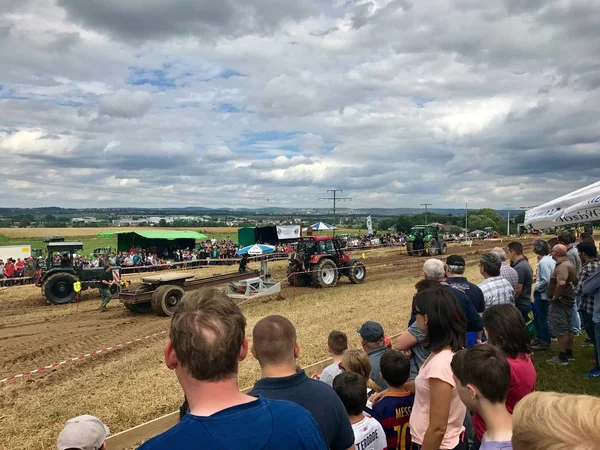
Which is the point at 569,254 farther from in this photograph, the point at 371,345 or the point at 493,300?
the point at 371,345

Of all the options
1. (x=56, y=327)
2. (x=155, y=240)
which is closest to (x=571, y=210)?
(x=56, y=327)

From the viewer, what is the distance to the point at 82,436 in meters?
2.21

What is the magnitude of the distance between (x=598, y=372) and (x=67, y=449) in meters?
5.76

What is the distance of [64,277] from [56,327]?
3974 millimetres

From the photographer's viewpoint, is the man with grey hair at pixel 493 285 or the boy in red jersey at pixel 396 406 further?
the man with grey hair at pixel 493 285

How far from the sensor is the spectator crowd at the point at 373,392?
129cm

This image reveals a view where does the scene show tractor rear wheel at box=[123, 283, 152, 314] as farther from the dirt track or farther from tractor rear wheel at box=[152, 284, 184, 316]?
tractor rear wheel at box=[152, 284, 184, 316]

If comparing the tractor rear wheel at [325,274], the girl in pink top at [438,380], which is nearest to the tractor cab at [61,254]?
the tractor rear wheel at [325,274]

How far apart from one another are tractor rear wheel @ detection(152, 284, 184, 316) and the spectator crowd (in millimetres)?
9006

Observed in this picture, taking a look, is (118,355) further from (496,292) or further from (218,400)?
(218,400)

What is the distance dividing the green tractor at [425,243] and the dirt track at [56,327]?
34.2 feet

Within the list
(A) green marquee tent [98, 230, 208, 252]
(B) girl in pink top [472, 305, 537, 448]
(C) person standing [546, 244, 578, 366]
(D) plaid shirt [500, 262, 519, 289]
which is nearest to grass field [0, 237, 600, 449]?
(C) person standing [546, 244, 578, 366]

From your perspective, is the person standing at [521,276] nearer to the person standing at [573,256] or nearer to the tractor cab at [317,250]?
the person standing at [573,256]

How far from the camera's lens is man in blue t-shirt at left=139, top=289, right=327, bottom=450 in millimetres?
1289
